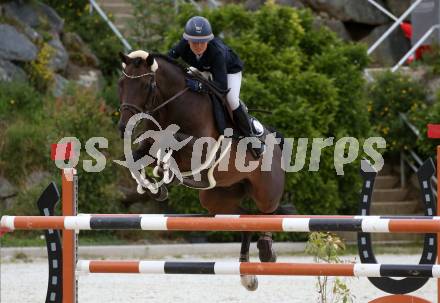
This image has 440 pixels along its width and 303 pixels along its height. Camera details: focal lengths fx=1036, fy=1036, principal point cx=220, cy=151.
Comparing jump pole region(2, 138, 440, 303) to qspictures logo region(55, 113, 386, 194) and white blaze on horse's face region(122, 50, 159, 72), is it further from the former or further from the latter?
white blaze on horse's face region(122, 50, 159, 72)

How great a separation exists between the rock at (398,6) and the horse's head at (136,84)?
12.9 meters

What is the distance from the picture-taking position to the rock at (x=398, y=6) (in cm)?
1981

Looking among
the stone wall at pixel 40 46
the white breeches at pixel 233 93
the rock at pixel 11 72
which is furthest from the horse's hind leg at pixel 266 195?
the rock at pixel 11 72

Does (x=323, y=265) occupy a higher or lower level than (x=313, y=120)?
higher

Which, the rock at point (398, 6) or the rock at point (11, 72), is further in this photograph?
the rock at point (398, 6)

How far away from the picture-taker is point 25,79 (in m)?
16.7

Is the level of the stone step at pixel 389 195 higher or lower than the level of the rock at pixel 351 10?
lower

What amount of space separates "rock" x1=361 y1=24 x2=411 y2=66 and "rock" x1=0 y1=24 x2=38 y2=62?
6371mm

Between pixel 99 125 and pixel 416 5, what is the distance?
6.07 m

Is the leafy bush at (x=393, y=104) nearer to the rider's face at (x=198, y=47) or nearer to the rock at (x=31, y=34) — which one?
the rock at (x=31, y=34)

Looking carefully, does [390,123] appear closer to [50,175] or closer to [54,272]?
[50,175]

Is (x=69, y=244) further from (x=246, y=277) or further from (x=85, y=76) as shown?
(x=85, y=76)

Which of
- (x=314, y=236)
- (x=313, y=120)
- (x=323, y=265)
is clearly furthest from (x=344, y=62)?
(x=323, y=265)

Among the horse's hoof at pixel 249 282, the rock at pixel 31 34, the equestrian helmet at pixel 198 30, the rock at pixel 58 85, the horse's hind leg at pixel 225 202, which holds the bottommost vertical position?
the rock at pixel 58 85
